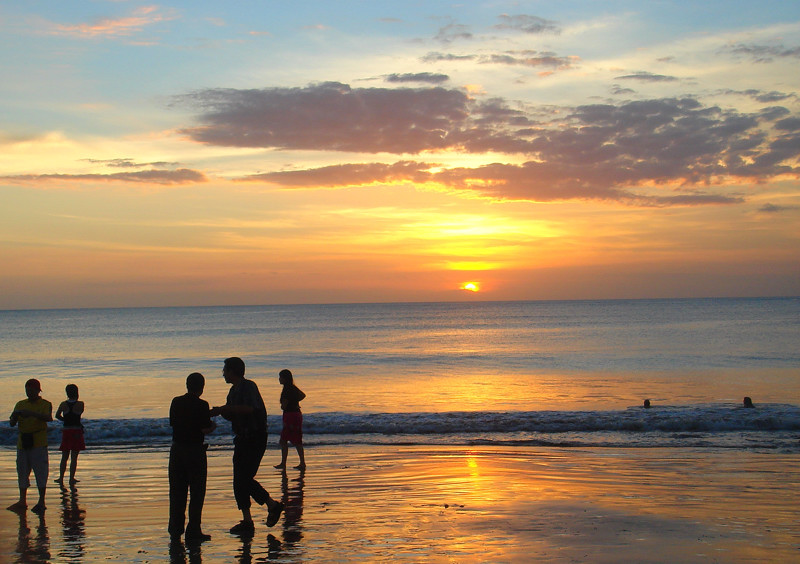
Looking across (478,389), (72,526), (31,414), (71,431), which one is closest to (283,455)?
(71,431)

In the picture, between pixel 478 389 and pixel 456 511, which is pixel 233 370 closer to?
pixel 456 511

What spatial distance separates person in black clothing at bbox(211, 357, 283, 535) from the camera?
688 cm

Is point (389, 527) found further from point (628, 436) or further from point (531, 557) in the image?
point (628, 436)

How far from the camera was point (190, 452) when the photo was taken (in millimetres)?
6734

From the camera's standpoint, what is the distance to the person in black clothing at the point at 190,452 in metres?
6.68

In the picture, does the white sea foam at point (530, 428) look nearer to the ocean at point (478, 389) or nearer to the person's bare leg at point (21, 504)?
the ocean at point (478, 389)

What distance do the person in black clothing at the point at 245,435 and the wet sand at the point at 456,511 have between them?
287 mm

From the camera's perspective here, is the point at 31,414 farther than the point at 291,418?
No

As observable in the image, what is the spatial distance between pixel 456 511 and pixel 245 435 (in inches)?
111

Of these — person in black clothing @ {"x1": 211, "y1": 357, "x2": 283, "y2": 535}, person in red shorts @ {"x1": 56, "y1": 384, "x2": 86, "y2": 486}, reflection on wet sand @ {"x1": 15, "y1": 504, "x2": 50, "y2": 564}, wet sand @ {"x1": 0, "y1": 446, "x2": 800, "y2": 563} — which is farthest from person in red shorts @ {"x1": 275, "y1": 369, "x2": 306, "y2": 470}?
reflection on wet sand @ {"x1": 15, "y1": 504, "x2": 50, "y2": 564}

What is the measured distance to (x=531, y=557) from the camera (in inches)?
244

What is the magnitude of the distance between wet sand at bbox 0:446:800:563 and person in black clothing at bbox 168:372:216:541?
0.29 meters

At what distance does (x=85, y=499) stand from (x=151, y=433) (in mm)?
7746

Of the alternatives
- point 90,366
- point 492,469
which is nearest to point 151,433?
point 492,469
